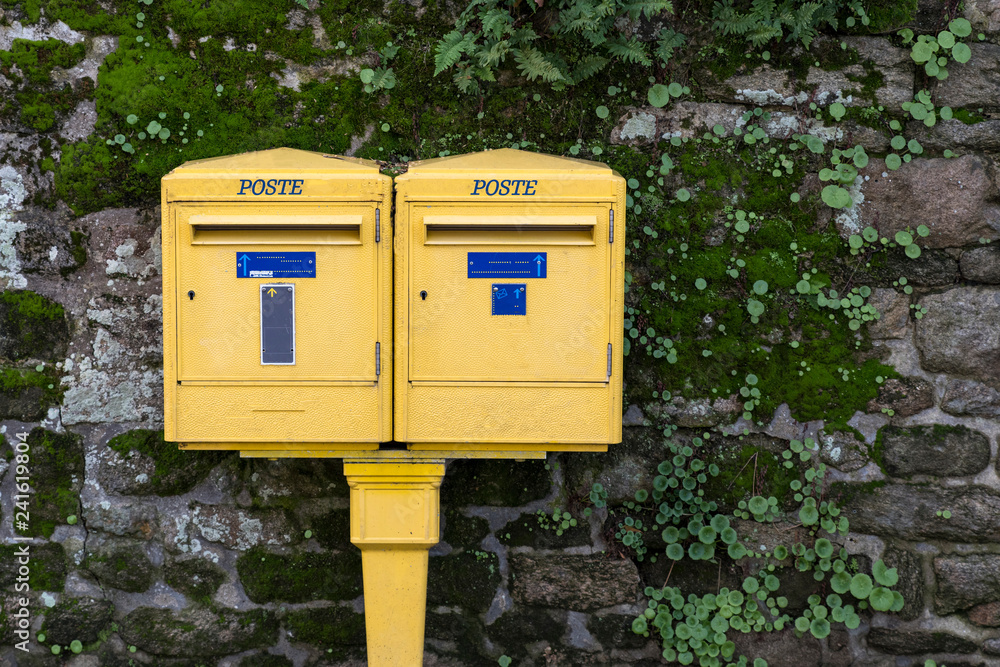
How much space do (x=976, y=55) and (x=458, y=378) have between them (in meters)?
2.45

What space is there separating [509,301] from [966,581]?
87.6 inches

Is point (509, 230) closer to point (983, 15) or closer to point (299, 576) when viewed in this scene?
point (299, 576)

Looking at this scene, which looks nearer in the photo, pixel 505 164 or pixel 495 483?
pixel 505 164

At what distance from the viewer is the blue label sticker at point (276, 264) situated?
2.20 metres

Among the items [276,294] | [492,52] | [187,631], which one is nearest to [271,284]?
[276,294]

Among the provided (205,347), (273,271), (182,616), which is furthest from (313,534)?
(273,271)

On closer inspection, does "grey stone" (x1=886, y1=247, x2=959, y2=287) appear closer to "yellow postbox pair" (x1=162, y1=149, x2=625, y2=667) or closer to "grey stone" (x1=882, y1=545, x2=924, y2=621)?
"grey stone" (x1=882, y1=545, x2=924, y2=621)

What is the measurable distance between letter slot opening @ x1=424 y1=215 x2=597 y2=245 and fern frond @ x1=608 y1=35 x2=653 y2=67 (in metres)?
0.85

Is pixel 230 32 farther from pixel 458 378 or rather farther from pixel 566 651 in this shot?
pixel 566 651

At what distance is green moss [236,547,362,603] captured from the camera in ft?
9.27

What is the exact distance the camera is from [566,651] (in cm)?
283

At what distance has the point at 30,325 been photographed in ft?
Result: 9.09

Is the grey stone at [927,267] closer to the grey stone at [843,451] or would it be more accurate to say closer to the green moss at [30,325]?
the grey stone at [843,451]

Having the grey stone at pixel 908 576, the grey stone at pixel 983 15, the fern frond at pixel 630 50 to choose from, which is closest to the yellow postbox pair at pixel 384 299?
the fern frond at pixel 630 50
